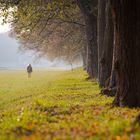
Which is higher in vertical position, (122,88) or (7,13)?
(7,13)

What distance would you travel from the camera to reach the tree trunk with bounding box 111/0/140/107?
1350cm

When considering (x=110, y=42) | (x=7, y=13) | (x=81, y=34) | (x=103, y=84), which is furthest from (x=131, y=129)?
(x=81, y=34)

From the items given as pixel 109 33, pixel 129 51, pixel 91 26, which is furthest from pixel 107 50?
pixel 91 26

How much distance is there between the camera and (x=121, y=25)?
13523mm

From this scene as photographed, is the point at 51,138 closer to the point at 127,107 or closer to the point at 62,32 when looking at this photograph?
the point at 127,107

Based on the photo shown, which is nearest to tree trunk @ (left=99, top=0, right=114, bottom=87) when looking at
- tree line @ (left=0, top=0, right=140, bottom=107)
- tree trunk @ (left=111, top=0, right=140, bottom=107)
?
tree line @ (left=0, top=0, right=140, bottom=107)

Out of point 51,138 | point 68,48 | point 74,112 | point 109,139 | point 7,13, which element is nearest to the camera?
point 109,139

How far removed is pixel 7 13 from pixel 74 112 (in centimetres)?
1512

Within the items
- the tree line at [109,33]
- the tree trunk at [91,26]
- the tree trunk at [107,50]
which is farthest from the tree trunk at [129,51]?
the tree trunk at [91,26]

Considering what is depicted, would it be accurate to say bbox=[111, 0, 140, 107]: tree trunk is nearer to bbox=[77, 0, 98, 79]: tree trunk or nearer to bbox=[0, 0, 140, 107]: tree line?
bbox=[0, 0, 140, 107]: tree line

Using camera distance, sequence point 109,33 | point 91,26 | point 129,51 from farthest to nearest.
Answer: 1. point 91,26
2. point 109,33
3. point 129,51

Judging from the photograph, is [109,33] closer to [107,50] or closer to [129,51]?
[107,50]

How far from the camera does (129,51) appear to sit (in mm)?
13586

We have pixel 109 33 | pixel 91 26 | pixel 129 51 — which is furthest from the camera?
pixel 91 26
